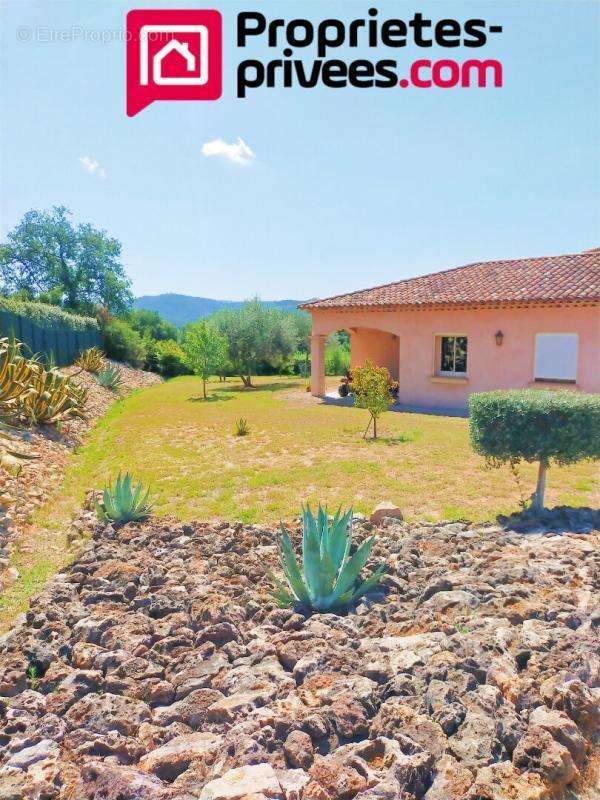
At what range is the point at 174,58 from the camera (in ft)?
23.9

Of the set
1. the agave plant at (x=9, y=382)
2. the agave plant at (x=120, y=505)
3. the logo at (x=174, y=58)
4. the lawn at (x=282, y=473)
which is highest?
the logo at (x=174, y=58)

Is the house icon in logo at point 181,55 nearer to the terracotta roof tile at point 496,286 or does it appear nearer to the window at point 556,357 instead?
the terracotta roof tile at point 496,286

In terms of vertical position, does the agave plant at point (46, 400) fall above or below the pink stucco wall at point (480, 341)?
below

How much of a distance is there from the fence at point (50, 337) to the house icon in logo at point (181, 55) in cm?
1088

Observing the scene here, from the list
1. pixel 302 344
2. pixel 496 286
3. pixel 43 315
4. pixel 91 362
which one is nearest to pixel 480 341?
pixel 496 286

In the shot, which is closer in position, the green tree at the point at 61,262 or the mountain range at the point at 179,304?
the green tree at the point at 61,262

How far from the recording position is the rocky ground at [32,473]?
627cm

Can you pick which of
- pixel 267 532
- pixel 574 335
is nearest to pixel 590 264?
pixel 574 335

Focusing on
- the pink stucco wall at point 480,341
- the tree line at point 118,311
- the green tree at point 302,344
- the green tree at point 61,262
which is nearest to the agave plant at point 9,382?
the pink stucco wall at point 480,341

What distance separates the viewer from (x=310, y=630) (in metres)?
3.61

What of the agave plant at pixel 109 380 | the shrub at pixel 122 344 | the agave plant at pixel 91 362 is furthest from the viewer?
the shrub at pixel 122 344

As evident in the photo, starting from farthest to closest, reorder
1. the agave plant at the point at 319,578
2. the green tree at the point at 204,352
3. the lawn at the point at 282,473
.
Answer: the green tree at the point at 204,352
the lawn at the point at 282,473
the agave plant at the point at 319,578

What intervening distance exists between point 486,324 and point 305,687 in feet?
50.2

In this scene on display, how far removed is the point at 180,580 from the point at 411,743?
248 cm
